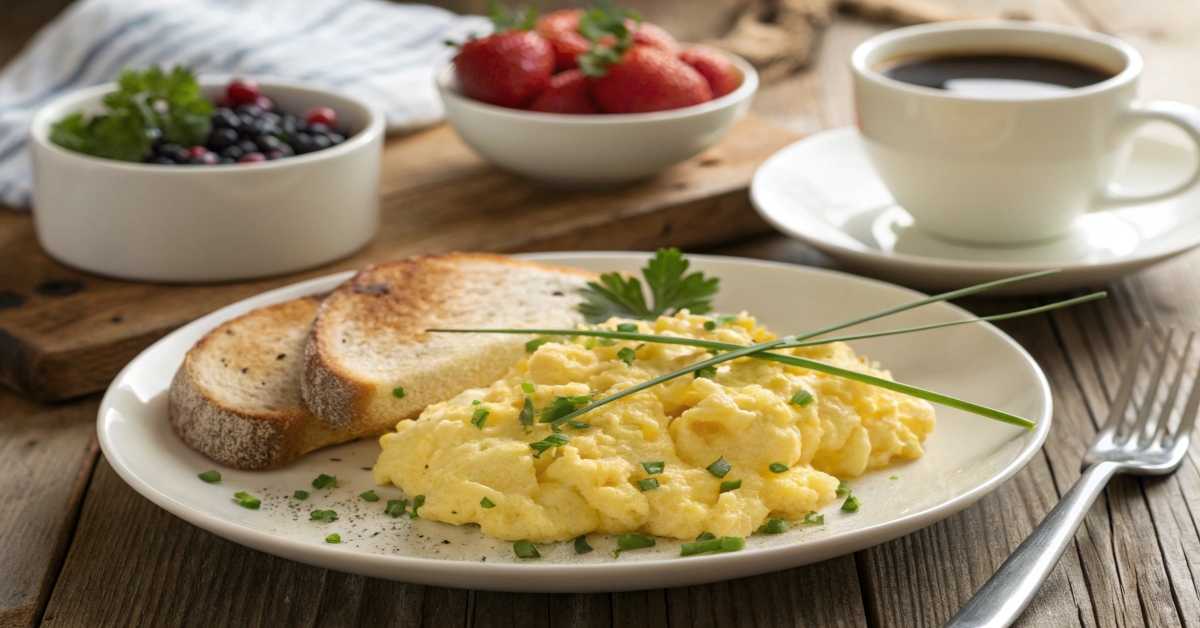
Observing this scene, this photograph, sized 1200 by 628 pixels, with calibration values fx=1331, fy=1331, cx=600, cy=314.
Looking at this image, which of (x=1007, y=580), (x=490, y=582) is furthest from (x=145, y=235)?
(x=1007, y=580)

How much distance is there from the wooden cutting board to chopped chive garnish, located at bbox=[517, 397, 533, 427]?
1.12m

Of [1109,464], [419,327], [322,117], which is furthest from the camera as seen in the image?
[322,117]

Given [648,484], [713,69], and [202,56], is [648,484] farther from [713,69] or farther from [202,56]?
[202,56]

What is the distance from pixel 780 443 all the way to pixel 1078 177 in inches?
54.4

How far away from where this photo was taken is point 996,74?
9.96 ft

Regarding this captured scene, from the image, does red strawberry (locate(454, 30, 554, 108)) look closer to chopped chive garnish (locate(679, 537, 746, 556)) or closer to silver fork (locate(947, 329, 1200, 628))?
silver fork (locate(947, 329, 1200, 628))

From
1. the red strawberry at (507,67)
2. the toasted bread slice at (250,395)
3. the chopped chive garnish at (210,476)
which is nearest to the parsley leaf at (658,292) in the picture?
A: the toasted bread slice at (250,395)

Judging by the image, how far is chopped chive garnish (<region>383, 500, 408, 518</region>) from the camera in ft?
6.24

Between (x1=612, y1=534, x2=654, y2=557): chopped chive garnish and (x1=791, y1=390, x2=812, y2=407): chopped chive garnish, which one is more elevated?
(x1=791, y1=390, x2=812, y2=407): chopped chive garnish

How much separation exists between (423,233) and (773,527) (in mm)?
1630

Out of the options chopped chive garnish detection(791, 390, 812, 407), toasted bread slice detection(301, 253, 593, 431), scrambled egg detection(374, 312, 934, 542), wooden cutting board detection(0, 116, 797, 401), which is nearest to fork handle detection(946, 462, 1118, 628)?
scrambled egg detection(374, 312, 934, 542)

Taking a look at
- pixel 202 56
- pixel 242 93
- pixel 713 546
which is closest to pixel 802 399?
pixel 713 546

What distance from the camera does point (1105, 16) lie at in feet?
17.0

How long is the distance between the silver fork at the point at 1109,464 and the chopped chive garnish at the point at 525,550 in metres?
0.53
